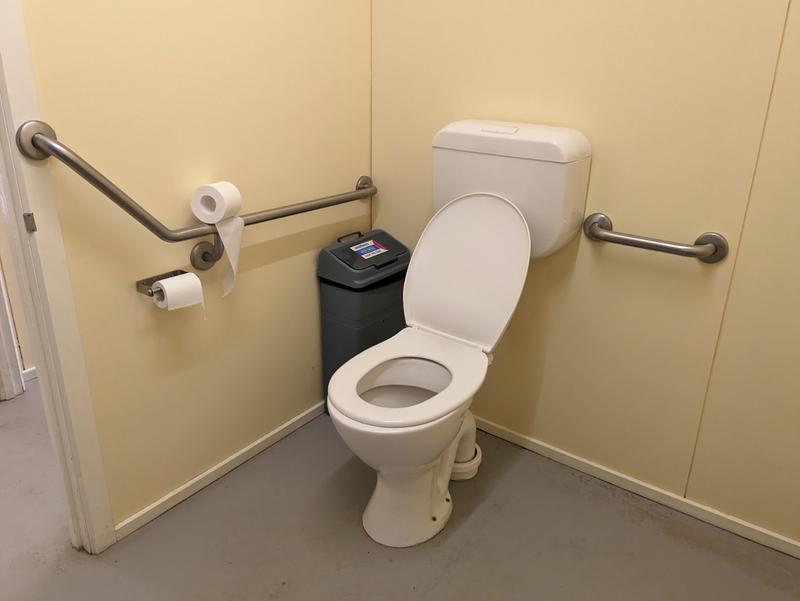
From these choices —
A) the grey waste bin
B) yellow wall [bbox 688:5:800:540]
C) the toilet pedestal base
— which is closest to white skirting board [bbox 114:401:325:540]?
the grey waste bin

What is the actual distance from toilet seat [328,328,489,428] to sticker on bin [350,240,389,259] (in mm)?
321

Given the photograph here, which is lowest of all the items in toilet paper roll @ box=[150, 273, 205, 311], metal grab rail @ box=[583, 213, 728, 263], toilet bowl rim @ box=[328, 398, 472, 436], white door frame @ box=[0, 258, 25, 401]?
white door frame @ box=[0, 258, 25, 401]

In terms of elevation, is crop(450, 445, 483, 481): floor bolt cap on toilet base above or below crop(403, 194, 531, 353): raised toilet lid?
below

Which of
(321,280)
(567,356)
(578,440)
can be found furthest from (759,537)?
(321,280)

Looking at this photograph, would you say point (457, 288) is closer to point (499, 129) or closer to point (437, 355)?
point (437, 355)

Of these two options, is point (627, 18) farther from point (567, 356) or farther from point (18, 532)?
point (18, 532)

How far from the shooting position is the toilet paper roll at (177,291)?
141cm

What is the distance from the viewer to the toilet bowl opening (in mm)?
1627

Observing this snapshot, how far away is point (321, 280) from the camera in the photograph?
6.51 ft

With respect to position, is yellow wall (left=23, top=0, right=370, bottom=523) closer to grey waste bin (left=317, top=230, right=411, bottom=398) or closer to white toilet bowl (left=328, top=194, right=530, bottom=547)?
grey waste bin (left=317, top=230, right=411, bottom=398)

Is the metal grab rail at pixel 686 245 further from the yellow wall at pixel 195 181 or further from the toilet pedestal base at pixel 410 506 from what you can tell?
the yellow wall at pixel 195 181

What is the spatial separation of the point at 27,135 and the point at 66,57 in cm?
18

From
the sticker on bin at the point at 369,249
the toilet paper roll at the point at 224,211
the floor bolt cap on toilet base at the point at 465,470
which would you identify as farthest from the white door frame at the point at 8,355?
the floor bolt cap on toilet base at the point at 465,470

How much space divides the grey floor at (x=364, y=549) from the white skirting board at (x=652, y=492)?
0.02m
